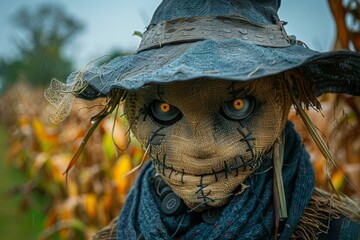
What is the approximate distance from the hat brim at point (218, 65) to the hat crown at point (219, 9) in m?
0.09

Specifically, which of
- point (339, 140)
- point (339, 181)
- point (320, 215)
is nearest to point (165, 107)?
point (320, 215)

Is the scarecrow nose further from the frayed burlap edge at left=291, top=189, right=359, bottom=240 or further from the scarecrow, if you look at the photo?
the frayed burlap edge at left=291, top=189, right=359, bottom=240

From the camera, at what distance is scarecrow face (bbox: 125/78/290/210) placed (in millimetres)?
915

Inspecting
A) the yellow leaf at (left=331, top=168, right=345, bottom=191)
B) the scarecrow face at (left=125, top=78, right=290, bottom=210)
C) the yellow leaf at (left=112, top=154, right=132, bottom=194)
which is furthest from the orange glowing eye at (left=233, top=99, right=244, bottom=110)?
the yellow leaf at (left=112, top=154, right=132, bottom=194)

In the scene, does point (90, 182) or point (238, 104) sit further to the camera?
point (90, 182)

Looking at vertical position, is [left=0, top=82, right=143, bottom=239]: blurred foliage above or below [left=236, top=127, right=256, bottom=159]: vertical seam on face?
below

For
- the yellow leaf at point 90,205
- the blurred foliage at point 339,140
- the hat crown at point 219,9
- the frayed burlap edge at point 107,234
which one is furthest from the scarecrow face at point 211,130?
the yellow leaf at point 90,205

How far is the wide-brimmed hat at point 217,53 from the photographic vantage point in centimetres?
76

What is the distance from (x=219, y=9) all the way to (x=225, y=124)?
250mm

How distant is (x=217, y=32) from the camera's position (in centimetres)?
91

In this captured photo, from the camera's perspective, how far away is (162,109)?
3.18 feet

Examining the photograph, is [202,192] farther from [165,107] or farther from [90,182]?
[90,182]

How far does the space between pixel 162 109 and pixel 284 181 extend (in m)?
0.33

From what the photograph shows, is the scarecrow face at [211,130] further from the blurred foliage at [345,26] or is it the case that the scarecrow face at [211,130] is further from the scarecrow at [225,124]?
the blurred foliage at [345,26]
